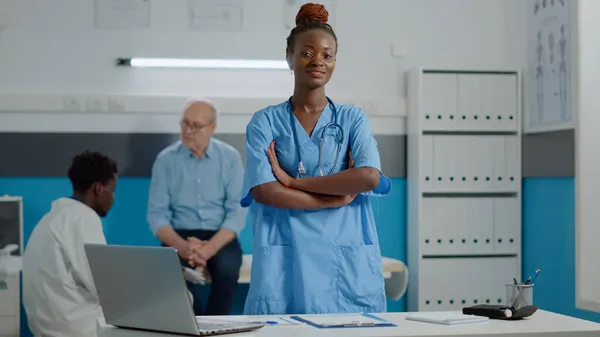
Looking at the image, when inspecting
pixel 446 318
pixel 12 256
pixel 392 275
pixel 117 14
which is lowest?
pixel 392 275

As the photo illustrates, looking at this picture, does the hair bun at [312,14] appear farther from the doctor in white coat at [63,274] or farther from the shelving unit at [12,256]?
the shelving unit at [12,256]

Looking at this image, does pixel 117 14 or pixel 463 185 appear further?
pixel 463 185

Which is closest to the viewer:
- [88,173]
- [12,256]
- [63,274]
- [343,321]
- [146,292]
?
[146,292]

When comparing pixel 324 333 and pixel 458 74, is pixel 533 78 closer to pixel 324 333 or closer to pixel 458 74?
pixel 458 74

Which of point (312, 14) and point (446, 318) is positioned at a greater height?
point (312, 14)

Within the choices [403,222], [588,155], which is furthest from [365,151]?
[403,222]

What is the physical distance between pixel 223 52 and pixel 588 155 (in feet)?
7.08

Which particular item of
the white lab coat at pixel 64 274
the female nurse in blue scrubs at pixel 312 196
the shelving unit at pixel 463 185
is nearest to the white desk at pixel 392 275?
the shelving unit at pixel 463 185

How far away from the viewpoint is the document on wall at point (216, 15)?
16.4 ft

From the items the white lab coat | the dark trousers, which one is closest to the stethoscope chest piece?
the white lab coat

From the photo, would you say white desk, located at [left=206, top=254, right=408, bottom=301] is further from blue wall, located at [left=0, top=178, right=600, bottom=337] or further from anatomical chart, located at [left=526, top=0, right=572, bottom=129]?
anatomical chart, located at [left=526, top=0, right=572, bottom=129]

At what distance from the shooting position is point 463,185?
5.04m

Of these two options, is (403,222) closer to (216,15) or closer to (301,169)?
(216,15)

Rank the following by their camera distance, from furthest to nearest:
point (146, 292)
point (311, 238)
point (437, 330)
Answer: point (311, 238), point (437, 330), point (146, 292)
